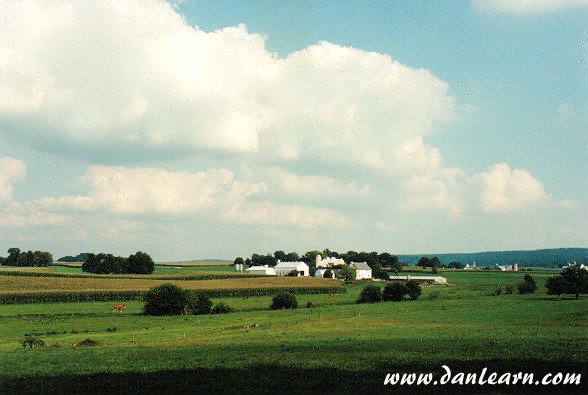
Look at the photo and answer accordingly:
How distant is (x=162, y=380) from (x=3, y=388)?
6661 millimetres

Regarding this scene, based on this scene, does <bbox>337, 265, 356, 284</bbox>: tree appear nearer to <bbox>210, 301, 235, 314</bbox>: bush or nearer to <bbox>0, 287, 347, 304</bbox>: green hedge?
<bbox>0, 287, 347, 304</bbox>: green hedge

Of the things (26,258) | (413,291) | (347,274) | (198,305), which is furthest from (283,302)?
(26,258)

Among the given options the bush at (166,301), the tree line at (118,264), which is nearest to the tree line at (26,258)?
the tree line at (118,264)

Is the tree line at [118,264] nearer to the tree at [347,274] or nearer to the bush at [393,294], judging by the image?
the tree at [347,274]

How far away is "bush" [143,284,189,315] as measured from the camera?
235 ft

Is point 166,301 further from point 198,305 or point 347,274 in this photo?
point 347,274

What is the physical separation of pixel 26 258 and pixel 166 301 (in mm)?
149512

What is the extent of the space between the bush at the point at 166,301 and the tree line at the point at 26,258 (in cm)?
14582

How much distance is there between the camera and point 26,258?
639ft

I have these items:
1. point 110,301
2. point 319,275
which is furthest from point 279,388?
point 319,275

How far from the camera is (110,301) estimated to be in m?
91.5

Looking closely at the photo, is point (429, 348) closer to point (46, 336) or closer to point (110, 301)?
point (46, 336)

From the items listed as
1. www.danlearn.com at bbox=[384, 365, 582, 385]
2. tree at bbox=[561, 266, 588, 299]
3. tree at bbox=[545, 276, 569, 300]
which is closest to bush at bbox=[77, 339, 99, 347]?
www.danlearn.com at bbox=[384, 365, 582, 385]

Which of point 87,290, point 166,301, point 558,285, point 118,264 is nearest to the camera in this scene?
point 166,301
